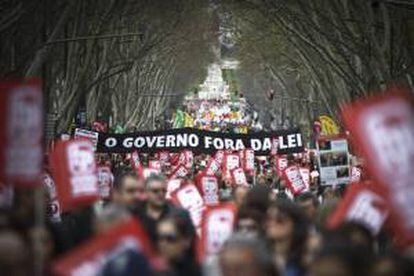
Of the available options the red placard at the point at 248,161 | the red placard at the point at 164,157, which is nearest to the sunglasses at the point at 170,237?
the red placard at the point at 248,161

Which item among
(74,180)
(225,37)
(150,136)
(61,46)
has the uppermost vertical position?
(225,37)

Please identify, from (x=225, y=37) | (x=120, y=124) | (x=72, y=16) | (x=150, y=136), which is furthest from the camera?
(x=225, y=37)

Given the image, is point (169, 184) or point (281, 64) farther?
point (281, 64)

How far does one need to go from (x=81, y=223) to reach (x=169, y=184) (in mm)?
6040

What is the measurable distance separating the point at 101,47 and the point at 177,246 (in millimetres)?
25804

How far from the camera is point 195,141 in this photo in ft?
75.7

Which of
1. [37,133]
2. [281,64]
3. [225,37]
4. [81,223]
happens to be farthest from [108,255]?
[225,37]

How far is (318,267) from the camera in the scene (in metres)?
5.09

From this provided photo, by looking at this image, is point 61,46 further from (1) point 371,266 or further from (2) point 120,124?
(1) point 371,266

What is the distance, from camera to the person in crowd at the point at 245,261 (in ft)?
18.0

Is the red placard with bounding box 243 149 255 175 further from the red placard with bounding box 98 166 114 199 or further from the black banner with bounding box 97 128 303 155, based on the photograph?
the red placard with bounding box 98 166 114 199

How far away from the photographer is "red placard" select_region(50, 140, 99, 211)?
28.5 feet

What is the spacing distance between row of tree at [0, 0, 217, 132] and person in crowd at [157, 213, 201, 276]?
1267cm

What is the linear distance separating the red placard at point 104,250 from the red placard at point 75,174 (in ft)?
9.50
